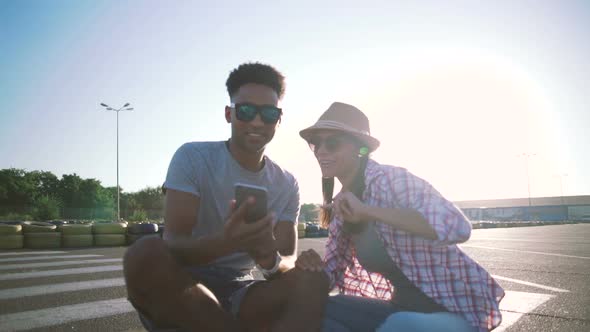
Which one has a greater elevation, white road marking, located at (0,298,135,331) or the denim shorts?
the denim shorts

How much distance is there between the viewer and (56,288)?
5348mm

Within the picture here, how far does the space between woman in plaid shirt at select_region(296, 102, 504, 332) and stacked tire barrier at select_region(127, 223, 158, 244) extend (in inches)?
437

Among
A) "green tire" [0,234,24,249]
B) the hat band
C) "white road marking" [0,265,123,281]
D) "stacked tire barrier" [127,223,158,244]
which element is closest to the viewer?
the hat band

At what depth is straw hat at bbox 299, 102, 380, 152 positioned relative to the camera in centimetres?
247

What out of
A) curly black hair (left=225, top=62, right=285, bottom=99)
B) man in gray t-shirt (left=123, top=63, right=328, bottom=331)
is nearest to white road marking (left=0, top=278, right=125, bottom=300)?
man in gray t-shirt (left=123, top=63, right=328, bottom=331)

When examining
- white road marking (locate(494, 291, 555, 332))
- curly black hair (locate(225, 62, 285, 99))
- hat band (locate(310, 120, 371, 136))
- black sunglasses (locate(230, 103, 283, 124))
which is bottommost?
white road marking (locate(494, 291, 555, 332))

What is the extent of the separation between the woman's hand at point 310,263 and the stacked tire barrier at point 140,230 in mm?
11125

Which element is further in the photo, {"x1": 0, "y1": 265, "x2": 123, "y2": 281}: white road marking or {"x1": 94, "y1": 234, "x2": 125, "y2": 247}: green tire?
{"x1": 94, "y1": 234, "x2": 125, "y2": 247}: green tire

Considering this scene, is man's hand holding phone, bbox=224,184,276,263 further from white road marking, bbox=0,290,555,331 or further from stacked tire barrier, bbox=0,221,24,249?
stacked tire barrier, bbox=0,221,24,249

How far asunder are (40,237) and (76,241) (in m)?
1.01

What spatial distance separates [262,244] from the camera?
7.18 feet

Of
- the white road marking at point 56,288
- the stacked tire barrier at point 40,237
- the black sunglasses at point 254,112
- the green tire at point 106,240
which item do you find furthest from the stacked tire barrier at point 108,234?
the black sunglasses at point 254,112

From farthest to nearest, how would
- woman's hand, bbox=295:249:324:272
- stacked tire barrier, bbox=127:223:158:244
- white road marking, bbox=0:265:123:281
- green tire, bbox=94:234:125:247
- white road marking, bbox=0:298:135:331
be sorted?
green tire, bbox=94:234:125:247, stacked tire barrier, bbox=127:223:158:244, white road marking, bbox=0:265:123:281, white road marking, bbox=0:298:135:331, woman's hand, bbox=295:249:324:272

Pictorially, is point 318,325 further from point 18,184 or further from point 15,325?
point 18,184
